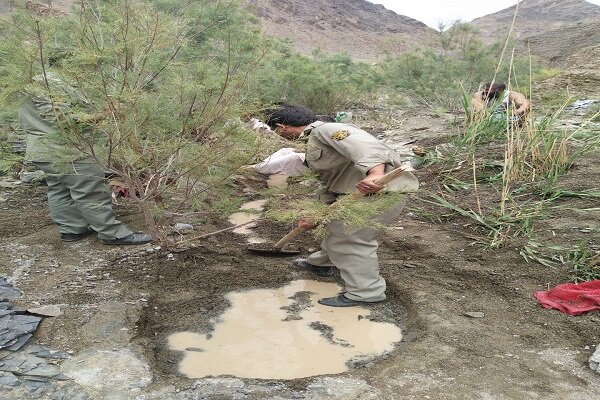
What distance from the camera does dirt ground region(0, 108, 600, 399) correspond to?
7.60 feet

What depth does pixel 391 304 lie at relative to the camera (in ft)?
10.9

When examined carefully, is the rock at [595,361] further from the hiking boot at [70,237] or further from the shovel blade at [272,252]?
the hiking boot at [70,237]

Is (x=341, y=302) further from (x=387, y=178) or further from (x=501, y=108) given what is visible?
(x=501, y=108)

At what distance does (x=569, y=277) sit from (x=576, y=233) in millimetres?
650

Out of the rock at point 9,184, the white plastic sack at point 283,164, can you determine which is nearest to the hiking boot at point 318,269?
the white plastic sack at point 283,164

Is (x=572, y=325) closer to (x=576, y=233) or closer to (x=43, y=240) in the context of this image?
(x=576, y=233)

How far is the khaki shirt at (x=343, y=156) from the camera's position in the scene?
2.99m

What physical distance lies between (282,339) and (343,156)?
1079 mm

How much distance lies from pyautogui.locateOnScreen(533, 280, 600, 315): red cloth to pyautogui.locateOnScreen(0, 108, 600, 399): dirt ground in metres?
0.05

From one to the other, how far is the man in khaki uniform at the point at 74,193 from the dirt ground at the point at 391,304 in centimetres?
12

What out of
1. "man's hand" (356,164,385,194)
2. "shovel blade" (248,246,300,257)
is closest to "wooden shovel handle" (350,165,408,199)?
"man's hand" (356,164,385,194)

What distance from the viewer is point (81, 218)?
4.06m

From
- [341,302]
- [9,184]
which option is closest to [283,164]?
[341,302]

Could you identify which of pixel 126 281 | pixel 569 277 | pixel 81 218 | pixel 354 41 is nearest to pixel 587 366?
pixel 569 277
